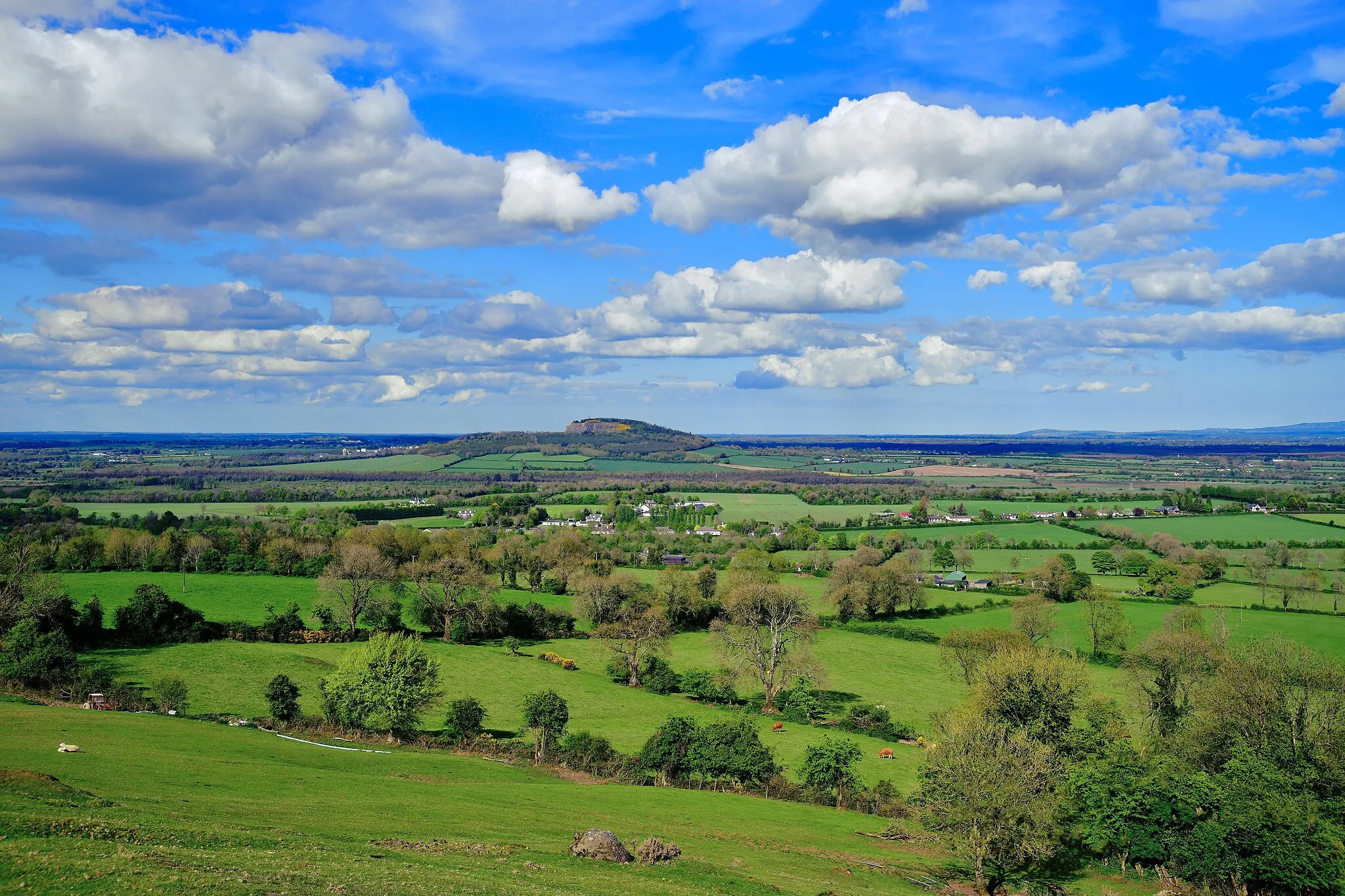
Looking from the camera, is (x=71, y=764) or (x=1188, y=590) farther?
(x=1188, y=590)

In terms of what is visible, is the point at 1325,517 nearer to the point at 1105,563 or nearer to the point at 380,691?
the point at 1105,563

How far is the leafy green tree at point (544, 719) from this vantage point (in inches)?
1923

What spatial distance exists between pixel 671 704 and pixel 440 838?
127 feet

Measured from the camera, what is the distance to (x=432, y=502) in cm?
19062

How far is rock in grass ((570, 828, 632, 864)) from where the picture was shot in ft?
91.3

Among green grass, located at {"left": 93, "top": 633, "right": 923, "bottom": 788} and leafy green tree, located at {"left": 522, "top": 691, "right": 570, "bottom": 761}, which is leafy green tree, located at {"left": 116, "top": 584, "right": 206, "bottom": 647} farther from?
leafy green tree, located at {"left": 522, "top": 691, "right": 570, "bottom": 761}

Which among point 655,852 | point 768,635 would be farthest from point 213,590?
point 655,852

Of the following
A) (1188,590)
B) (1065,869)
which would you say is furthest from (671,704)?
(1188,590)

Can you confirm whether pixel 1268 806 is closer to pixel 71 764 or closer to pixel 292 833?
pixel 292 833

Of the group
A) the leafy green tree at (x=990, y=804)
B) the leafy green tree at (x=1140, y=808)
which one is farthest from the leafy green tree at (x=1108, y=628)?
the leafy green tree at (x=990, y=804)

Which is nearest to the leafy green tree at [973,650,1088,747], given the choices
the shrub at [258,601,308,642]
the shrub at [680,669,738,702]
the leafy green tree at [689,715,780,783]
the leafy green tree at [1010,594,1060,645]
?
the leafy green tree at [689,715,780,783]

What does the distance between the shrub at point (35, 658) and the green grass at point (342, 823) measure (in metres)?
6.89

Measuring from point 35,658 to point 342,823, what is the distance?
3627 centimetres

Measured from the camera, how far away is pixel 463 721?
166ft
